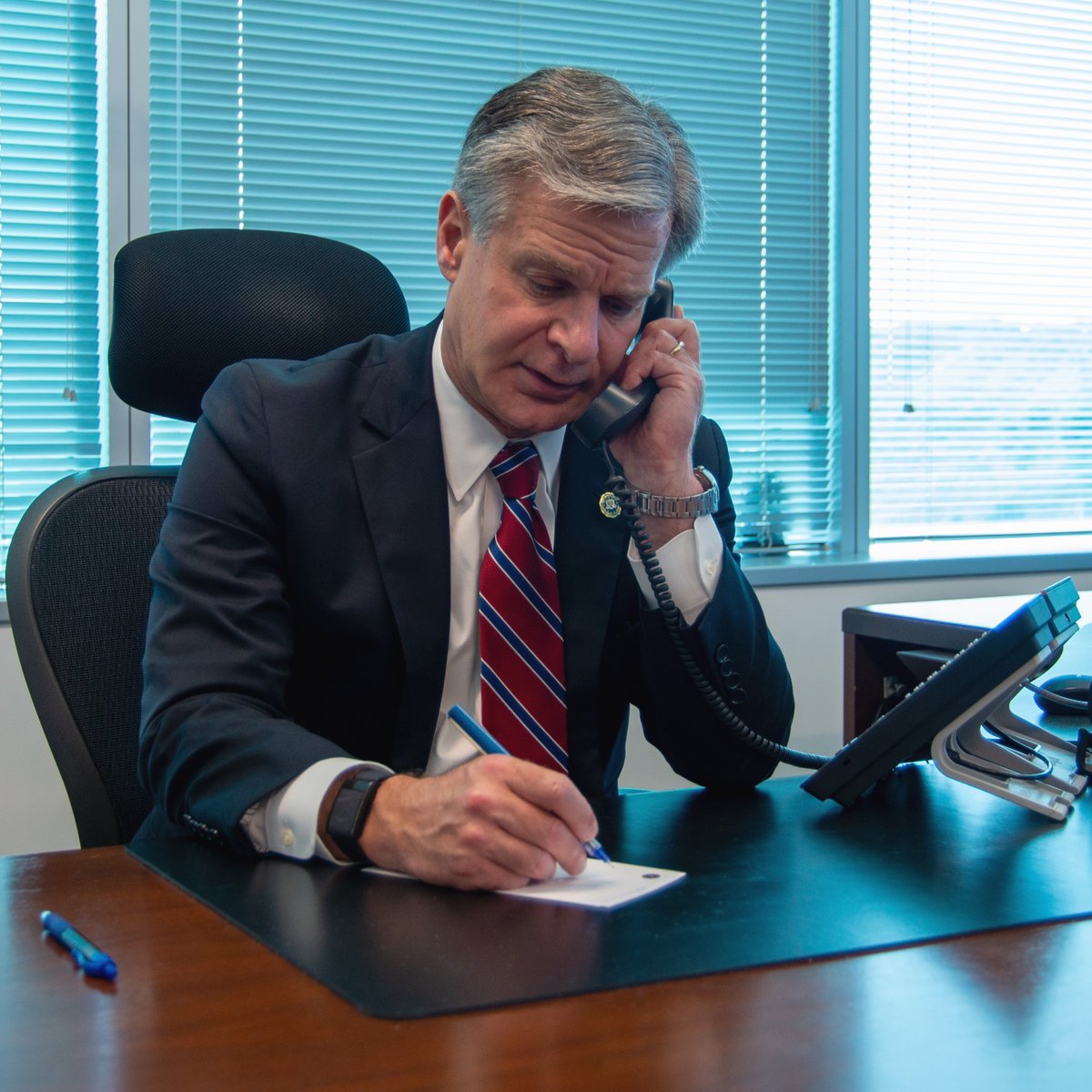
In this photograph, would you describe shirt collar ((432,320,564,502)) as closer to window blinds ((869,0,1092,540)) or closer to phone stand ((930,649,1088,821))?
phone stand ((930,649,1088,821))

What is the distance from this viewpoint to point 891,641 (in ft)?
6.24

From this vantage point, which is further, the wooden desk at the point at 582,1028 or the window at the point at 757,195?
the window at the point at 757,195

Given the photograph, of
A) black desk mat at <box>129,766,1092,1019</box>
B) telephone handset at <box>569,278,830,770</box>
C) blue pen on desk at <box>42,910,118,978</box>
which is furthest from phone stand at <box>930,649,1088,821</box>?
blue pen on desk at <box>42,910,118,978</box>

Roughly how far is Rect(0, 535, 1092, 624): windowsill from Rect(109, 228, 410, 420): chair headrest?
155cm

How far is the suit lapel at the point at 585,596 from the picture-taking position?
4.58 ft

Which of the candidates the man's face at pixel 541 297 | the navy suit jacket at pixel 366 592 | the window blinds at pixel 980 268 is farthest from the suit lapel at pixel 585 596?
the window blinds at pixel 980 268

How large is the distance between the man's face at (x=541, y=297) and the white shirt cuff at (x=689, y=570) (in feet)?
0.64

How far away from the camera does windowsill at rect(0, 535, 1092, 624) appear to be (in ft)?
9.71

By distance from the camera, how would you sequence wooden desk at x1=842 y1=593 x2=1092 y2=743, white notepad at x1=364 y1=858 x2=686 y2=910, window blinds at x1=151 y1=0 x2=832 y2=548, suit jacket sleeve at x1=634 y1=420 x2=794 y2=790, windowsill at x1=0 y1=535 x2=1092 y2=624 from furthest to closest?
windowsill at x1=0 y1=535 x2=1092 y2=624 < window blinds at x1=151 y1=0 x2=832 y2=548 < wooden desk at x1=842 y1=593 x2=1092 y2=743 < suit jacket sleeve at x1=634 y1=420 x2=794 y2=790 < white notepad at x1=364 y1=858 x2=686 y2=910

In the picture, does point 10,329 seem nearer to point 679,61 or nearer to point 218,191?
point 218,191

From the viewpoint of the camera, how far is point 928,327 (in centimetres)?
335

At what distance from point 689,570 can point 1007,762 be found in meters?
0.39

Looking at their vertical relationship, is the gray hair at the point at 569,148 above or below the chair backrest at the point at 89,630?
above

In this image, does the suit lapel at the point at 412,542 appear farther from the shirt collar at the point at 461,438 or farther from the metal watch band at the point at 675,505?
the metal watch band at the point at 675,505
